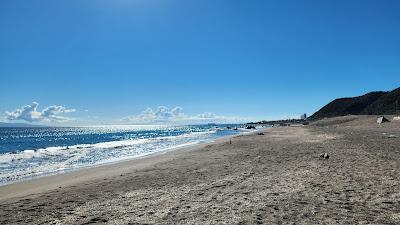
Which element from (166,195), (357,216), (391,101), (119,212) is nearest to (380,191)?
(357,216)

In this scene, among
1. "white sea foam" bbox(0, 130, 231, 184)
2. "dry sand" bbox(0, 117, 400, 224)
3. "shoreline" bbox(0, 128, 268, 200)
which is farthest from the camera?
"white sea foam" bbox(0, 130, 231, 184)

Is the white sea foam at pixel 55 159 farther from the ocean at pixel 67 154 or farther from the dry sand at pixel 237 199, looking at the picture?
the dry sand at pixel 237 199

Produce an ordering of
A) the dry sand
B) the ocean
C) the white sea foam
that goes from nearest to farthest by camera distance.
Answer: the dry sand < the white sea foam < the ocean

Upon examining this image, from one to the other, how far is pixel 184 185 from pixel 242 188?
2.27m

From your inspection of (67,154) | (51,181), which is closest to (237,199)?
(51,181)

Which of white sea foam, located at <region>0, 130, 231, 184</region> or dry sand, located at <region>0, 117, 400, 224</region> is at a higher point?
dry sand, located at <region>0, 117, 400, 224</region>

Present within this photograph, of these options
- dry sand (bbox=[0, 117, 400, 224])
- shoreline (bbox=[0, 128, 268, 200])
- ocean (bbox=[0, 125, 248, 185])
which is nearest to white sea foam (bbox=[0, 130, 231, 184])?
ocean (bbox=[0, 125, 248, 185])

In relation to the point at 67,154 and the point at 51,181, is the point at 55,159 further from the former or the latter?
the point at 51,181

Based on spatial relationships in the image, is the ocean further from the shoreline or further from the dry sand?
the dry sand

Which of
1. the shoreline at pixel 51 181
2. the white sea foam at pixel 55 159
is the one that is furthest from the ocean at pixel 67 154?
the shoreline at pixel 51 181

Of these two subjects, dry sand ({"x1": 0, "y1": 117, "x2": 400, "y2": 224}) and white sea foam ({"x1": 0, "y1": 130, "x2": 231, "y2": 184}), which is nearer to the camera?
dry sand ({"x1": 0, "y1": 117, "x2": 400, "y2": 224})

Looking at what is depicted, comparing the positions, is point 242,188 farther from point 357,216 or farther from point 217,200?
point 357,216

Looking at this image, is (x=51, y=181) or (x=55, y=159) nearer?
(x=51, y=181)

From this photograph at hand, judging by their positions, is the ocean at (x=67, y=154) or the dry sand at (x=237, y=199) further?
the ocean at (x=67, y=154)
